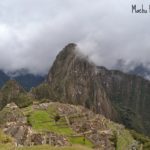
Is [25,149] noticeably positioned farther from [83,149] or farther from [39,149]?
[83,149]

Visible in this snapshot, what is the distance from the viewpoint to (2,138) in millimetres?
61594

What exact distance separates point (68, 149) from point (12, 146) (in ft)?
20.8

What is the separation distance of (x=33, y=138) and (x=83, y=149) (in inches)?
5654

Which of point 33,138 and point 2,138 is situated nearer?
point 2,138

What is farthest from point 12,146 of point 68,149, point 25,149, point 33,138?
point 33,138

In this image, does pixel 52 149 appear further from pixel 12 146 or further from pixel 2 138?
pixel 2 138

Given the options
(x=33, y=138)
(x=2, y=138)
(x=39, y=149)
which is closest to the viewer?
(x=39, y=149)

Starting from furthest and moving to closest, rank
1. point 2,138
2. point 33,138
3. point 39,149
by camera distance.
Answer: point 33,138, point 2,138, point 39,149

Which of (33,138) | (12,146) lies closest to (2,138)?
(12,146)

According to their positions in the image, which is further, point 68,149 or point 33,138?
point 33,138

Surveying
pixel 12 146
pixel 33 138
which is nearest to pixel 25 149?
pixel 12 146

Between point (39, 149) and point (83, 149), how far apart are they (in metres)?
5.72

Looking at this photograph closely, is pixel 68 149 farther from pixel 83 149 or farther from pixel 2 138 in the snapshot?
pixel 2 138

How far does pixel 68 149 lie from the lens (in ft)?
186
